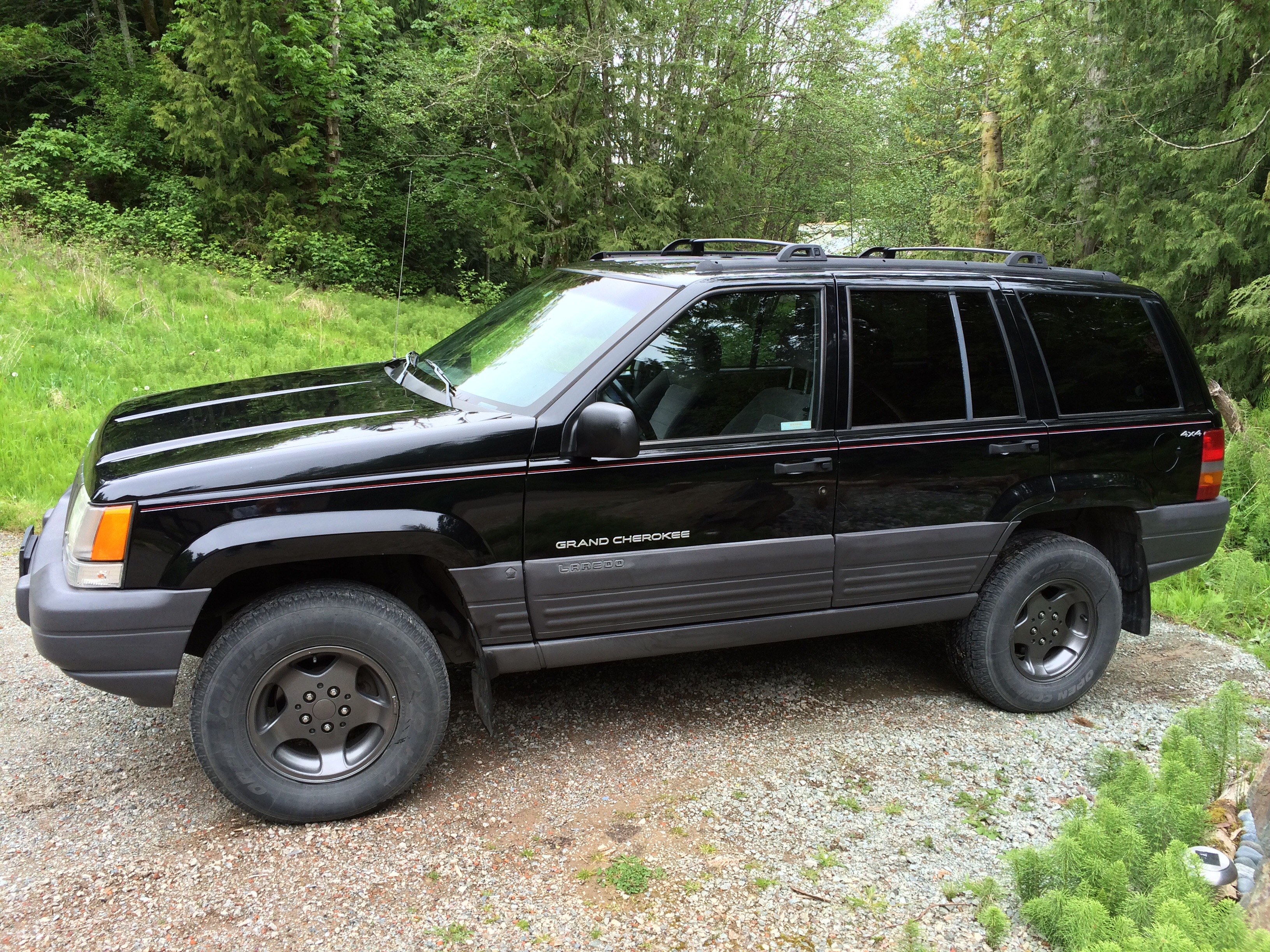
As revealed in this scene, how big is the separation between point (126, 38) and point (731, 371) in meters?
22.6

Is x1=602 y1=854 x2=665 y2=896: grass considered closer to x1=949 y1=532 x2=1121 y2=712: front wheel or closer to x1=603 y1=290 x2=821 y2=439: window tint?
x1=603 y1=290 x2=821 y2=439: window tint

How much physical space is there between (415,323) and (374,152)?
815 cm

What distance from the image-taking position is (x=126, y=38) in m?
20.5

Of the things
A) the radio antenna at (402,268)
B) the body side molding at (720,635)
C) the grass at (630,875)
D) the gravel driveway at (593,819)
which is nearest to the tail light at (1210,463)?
the gravel driveway at (593,819)

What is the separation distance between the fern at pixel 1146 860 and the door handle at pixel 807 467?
4.77ft

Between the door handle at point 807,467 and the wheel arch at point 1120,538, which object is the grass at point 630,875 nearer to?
the door handle at point 807,467

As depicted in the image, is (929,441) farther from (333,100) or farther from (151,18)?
(151,18)

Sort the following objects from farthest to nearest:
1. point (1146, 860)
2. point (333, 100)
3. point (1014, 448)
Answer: point (333, 100) < point (1014, 448) < point (1146, 860)

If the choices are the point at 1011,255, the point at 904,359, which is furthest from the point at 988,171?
the point at 904,359

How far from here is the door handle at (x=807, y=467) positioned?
11.6ft

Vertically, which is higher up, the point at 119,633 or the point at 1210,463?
the point at 1210,463

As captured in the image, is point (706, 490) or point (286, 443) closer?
point (286, 443)

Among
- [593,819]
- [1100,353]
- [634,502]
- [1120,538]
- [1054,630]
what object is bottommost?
[593,819]

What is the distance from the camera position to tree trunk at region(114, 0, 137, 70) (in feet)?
67.0
